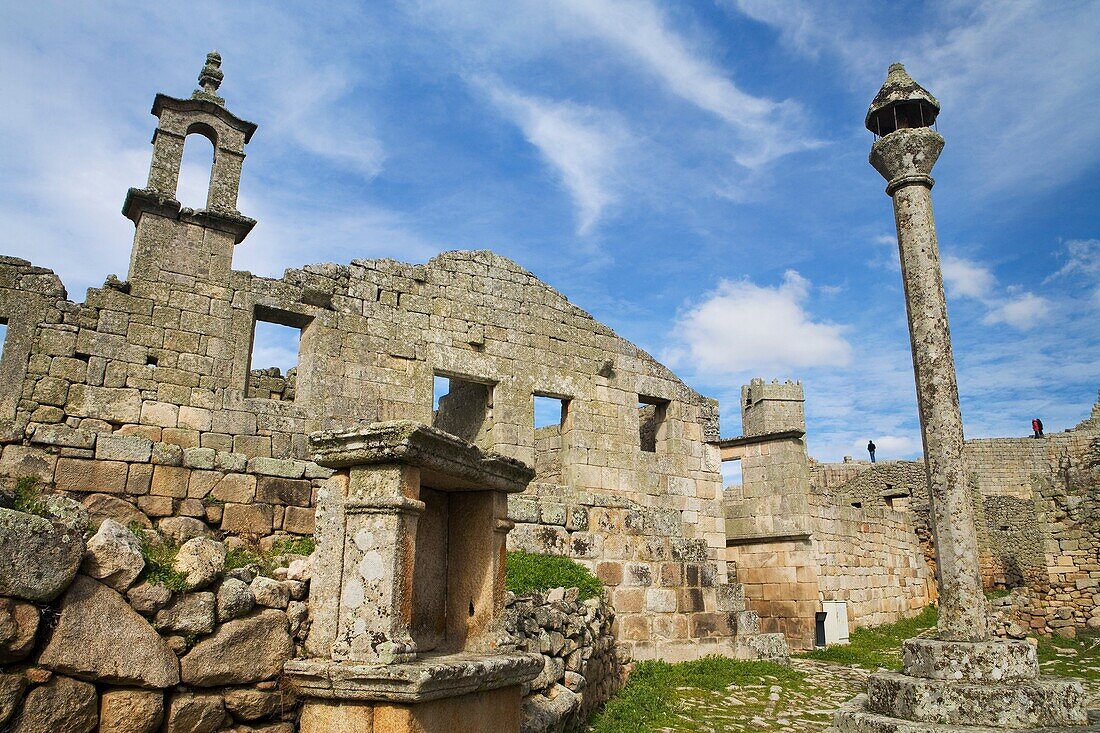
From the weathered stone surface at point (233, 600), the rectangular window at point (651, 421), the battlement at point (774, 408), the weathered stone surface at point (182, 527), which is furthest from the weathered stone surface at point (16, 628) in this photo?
the battlement at point (774, 408)

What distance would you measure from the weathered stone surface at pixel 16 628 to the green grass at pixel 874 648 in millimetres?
10264

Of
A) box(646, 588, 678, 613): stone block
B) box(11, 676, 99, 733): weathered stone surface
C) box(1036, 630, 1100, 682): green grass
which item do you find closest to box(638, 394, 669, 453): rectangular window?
box(646, 588, 678, 613): stone block

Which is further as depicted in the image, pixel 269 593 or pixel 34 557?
pixel 269 593

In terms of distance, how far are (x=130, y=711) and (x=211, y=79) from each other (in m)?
10.1

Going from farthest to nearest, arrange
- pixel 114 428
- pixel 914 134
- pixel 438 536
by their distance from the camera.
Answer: pixel 114 428 → pixel 914 134 → pixel 438 536

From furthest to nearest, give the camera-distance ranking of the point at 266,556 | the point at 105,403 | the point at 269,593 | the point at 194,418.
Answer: the point at 194,418, the point at 105,403, the point at 266,556, the point at 269,593

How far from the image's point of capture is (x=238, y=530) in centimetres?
802

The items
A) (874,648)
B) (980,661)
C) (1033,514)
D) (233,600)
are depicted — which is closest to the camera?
(233,600)

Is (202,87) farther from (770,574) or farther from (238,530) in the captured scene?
(770,574)

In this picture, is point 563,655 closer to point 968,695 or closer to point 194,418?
point 968,695

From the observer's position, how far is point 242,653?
4152mm

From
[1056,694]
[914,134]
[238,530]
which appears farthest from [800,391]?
[238,530]

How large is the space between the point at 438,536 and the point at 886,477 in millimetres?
21782

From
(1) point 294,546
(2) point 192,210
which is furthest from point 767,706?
(2) point 192,210
